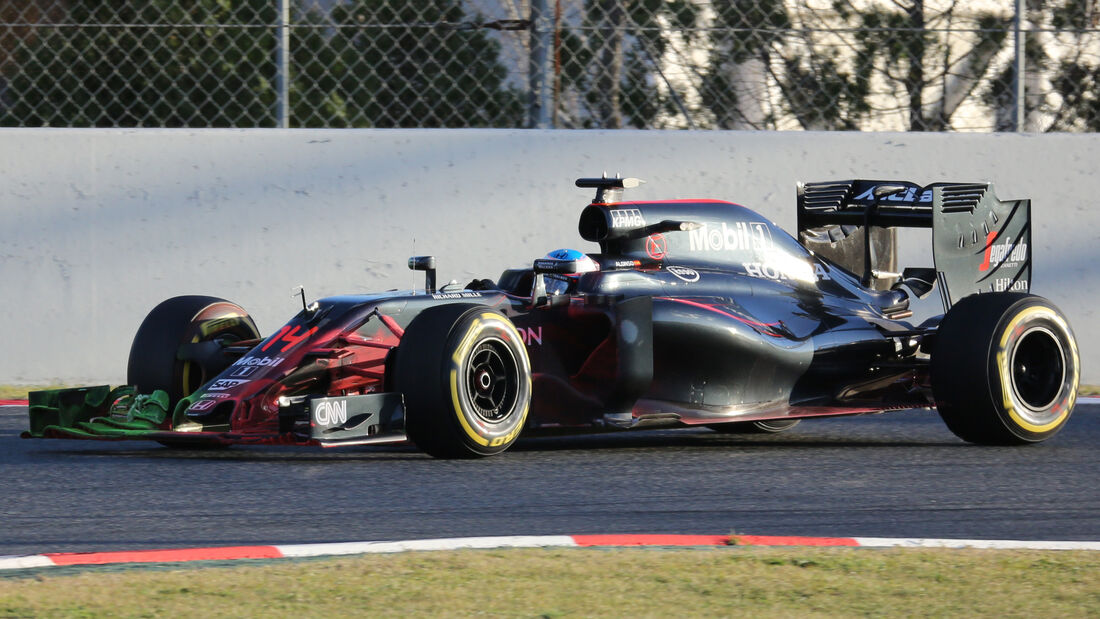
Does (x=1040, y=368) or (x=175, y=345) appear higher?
(x=175, y=345)

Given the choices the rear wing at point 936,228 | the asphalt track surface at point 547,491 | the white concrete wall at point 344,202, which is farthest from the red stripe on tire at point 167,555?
the white concrete wall at point 344,202

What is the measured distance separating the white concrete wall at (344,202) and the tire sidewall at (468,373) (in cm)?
289

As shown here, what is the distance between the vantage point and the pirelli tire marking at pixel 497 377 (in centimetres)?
602

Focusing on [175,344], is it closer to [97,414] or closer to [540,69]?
[97,414]

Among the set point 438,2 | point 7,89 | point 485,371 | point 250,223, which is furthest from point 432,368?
point 7,89

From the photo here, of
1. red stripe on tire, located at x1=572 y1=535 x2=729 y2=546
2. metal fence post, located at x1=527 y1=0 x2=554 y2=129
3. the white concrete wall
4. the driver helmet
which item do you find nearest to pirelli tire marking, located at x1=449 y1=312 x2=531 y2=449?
the driver helmet

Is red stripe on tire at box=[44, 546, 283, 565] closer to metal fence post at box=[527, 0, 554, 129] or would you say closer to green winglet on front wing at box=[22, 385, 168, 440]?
green winglet on front wing at box=[22, 385, 168, 440]

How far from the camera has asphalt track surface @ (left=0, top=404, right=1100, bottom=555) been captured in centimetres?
483

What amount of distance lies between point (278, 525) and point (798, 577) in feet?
5.29

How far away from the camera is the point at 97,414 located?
6582 mm

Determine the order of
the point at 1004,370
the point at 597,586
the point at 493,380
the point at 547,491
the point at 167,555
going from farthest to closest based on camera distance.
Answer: the point at 1004,370 < the point at 493,380 < the point at 547,491 < the point at 167,555 < the point at 597,586

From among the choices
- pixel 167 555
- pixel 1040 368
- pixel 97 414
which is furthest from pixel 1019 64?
pixel 167 555

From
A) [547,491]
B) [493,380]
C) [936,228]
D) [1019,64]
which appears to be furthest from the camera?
[1019,64]

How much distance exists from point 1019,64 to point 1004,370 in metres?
3.46
